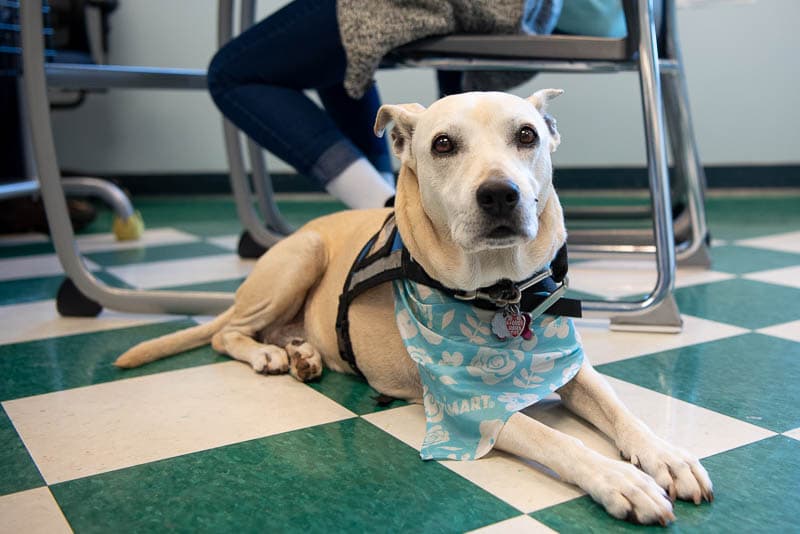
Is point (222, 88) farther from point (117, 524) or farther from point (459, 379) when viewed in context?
point (117, 524)

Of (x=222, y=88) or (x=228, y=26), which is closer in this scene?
(x=222, y=88)

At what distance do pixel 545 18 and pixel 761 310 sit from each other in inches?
31.2

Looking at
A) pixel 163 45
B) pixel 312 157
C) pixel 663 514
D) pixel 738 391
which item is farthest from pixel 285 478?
pixel 163 45

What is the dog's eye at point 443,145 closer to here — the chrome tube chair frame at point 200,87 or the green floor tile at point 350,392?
the green floor tile at point 350,392

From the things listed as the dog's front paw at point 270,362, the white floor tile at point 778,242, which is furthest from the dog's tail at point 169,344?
the white floor tile at point 778,242

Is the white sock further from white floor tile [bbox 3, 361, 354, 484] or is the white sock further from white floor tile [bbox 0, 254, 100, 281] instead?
white floor tile [bbox 0, 254, 100, 281]

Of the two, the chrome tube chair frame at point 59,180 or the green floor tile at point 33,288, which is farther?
the green floor tile at point 33,288

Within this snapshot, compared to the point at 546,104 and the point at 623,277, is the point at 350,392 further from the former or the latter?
the point at 623,277

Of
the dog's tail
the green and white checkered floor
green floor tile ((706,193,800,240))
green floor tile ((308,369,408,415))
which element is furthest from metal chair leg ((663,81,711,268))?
the dog's tail

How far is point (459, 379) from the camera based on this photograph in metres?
1.15

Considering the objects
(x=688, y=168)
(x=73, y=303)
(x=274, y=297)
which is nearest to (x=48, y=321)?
(x=73, y=303)

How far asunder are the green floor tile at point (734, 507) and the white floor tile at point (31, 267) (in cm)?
186

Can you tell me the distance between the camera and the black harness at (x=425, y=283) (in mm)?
1175

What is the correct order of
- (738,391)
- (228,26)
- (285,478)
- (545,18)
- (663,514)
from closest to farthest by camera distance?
(663,514)
(285,478)
(738,391)
(545,18)
(228,26)
